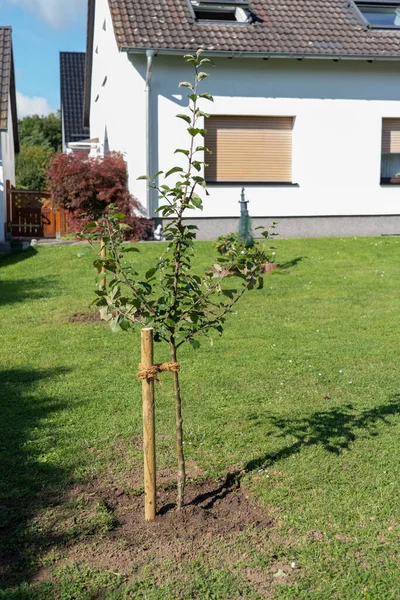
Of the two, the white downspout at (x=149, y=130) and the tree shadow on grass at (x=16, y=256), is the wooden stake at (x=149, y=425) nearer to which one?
the tree shadow on grass at (x=16, y=256)

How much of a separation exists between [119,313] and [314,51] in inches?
545

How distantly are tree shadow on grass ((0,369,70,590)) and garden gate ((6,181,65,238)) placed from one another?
46.0 ft

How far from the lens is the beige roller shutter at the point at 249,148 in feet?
54.7

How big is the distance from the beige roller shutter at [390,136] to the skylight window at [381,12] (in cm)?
258

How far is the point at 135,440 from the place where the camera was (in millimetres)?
5289

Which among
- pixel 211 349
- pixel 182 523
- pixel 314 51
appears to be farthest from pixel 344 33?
pixel 182 523

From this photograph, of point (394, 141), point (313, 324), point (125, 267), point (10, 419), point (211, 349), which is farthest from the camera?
point (394, 141)

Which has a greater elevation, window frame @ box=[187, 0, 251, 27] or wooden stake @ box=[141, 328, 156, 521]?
window frame @ box=[187, 0, 251, 27]

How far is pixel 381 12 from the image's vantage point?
719 inches

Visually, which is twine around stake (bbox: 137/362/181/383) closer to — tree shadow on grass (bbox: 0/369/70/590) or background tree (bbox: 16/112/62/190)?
tree shadow on grass (bbox: 0/369/70/590)

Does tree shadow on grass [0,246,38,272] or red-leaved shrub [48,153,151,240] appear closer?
tree shadow on grass [0,246,38,272]

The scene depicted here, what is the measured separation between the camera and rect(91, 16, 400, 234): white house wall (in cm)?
1611

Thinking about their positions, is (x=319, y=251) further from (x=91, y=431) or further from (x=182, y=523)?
(x=182, y=523)

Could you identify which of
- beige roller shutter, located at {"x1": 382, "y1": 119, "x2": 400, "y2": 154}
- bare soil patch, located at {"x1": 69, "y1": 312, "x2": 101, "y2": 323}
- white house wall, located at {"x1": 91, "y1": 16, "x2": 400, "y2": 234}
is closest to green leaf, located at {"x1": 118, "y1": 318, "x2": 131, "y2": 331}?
bare soil patch, located at {"x1": 69, "y1": 312, "x2": 101, "y2": 323}
